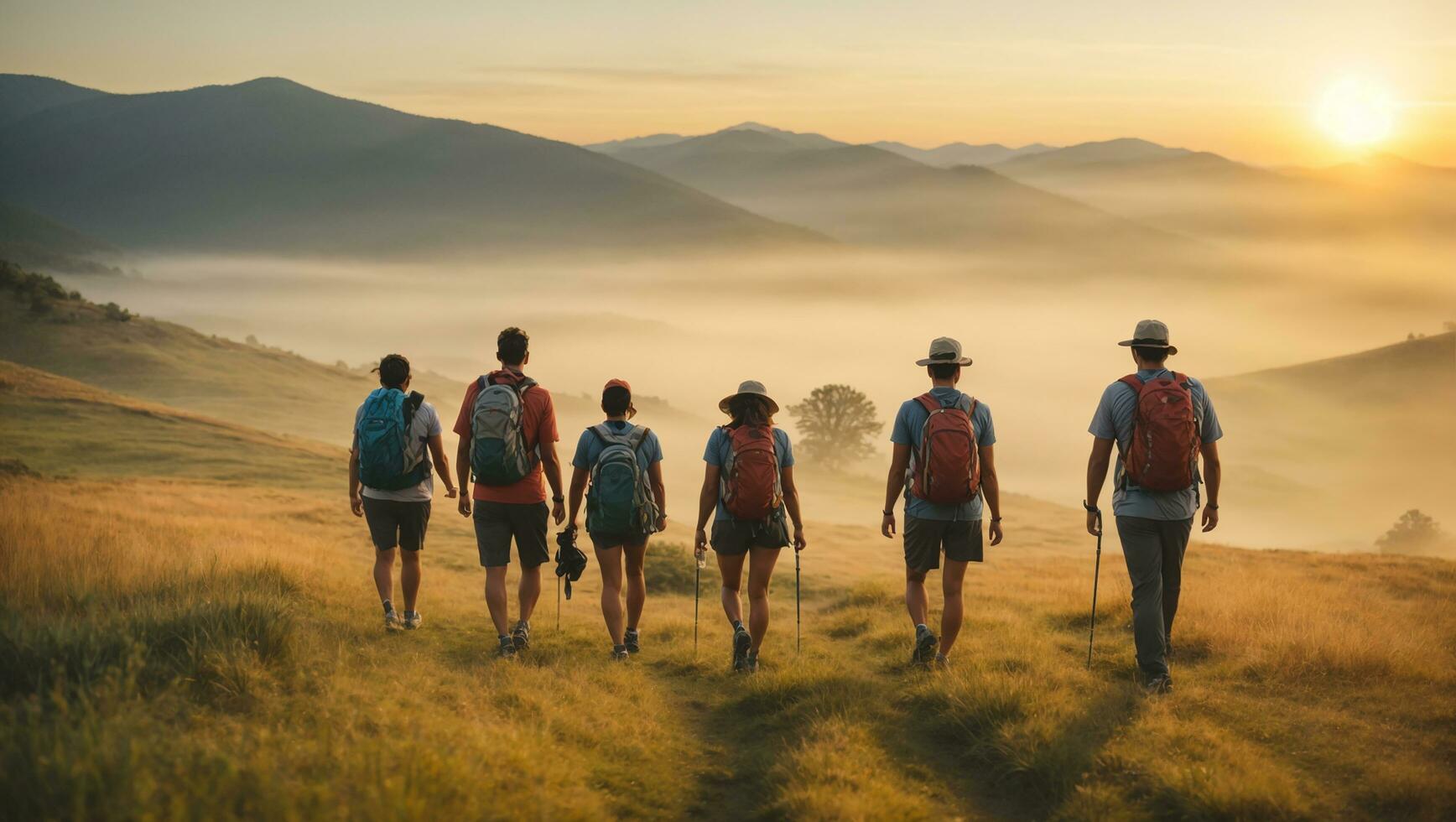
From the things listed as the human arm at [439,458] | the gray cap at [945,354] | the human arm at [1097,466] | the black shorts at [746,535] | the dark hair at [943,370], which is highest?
the gray cap at [945,354]

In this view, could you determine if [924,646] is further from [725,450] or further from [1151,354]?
[1151,354]

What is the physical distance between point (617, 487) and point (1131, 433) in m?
3.84

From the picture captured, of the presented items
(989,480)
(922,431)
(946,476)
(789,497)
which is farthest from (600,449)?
(989,480)

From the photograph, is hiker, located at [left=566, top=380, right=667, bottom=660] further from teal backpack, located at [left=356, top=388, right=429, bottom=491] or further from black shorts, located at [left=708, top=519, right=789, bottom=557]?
teal backpack, located at [left=356, top=388, right=429, bottom=491]

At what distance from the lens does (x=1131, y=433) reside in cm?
740

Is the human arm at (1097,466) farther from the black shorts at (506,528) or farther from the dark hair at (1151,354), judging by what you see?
the black shorts at (506,528)

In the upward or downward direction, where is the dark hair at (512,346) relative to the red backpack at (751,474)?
upward

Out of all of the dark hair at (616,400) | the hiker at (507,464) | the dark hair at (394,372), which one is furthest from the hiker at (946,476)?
the dark hair at (394,372)

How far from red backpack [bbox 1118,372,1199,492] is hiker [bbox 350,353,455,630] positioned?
532 cm

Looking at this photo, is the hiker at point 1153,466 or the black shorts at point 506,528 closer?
the hiker at point 1153,466

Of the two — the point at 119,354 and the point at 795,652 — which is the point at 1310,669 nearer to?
the point at 795,652

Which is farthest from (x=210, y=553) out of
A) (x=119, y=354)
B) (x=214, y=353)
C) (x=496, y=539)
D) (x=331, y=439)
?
(x=214, y=353)

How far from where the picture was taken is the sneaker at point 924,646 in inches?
333

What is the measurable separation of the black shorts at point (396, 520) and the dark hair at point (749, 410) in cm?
283
